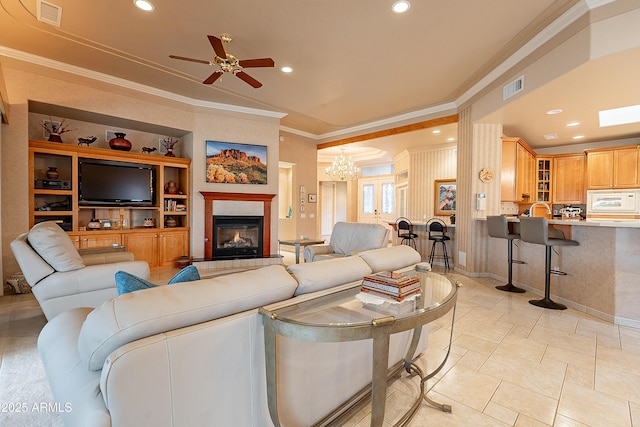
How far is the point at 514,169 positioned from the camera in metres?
5.38

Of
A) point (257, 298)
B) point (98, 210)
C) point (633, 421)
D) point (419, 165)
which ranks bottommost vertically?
point (633, 421)

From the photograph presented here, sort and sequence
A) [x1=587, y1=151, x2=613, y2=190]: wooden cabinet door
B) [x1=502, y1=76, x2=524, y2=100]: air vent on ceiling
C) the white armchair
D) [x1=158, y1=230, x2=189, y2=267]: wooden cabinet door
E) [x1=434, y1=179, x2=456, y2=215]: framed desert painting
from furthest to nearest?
[x1=434, y1=179, x2=456, y2=215]: framed desert painting → [x1=587, y1=151, x2=613, y2=190]: wooden cabinet door → [x1=158, y1=230, x2=189, y2=267]: wooden cabinet door → [x1=502, y1=76, x2=524, y2=100]: air vent on ceiling → the white armchair

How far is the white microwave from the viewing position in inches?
229

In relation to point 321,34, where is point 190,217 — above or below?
below

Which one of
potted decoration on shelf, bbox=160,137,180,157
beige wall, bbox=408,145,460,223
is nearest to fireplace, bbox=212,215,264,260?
potted decoration on shelf, bbox=160,137,180,157

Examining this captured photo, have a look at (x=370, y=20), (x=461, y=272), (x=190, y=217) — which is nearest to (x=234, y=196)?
(x=190, y=217)

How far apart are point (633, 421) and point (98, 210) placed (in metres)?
6.88

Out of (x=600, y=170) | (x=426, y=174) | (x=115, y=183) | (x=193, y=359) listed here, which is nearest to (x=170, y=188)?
(x=115, y=183)

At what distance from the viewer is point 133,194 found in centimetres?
524

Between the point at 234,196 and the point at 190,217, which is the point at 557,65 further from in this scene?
the point at 190,217

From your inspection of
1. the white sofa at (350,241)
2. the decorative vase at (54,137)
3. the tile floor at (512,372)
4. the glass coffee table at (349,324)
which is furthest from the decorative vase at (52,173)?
the glass coffee table at (349,324)

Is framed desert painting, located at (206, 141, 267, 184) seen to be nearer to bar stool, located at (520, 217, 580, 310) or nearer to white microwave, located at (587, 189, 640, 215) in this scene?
bar stool, located at (520, 217, 580, 310)

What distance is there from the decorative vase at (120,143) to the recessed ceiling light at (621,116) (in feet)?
26.4

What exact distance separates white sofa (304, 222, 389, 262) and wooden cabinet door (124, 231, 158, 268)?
9.36 feet
